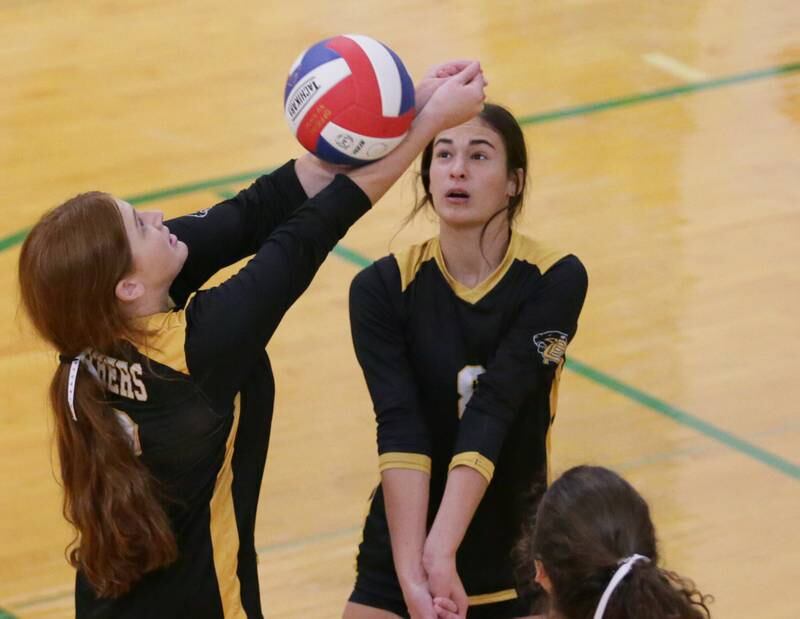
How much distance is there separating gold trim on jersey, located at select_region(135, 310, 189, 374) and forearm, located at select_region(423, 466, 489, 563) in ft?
2.28

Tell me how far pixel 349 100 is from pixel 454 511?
0.89m

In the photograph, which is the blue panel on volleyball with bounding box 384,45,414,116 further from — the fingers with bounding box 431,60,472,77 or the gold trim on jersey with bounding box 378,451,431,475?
the gold trim on jersey with bounding box 378,451,431,475

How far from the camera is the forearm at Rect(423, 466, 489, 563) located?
326cm

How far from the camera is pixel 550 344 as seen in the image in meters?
3.39

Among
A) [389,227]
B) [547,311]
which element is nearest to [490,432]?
[547,311]

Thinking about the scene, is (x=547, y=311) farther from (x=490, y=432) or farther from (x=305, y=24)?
(x=305, y=24)

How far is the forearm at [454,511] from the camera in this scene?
3.26 meters

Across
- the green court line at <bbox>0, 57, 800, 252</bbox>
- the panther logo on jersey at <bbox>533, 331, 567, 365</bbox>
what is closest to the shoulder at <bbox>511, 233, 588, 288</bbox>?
the panther logo on jersey at <bbox>533, 331, 567, 365</bbox>

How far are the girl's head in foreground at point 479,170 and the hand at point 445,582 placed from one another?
30.0 inches

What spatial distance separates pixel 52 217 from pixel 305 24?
619 cm

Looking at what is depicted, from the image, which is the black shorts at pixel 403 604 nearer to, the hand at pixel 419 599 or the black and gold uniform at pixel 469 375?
the black and gold uniform at pixel 469 375

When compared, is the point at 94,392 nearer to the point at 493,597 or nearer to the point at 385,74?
the point at 385,74

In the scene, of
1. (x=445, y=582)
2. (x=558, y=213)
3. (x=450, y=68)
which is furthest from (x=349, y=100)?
(x=558, y=213)

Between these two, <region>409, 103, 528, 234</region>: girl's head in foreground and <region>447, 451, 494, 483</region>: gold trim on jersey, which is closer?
<region>447, 451, 494, 483</region>: gold trim on jersey
